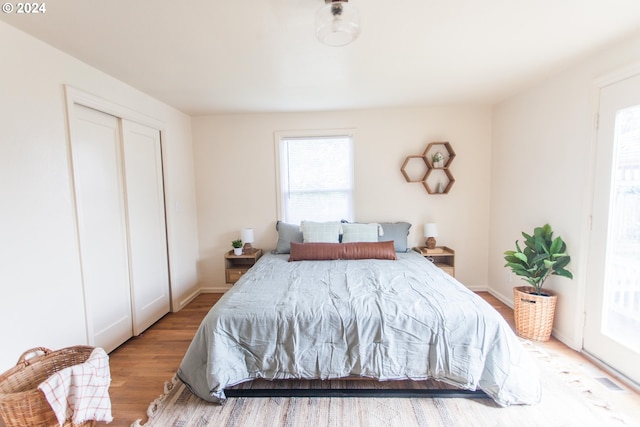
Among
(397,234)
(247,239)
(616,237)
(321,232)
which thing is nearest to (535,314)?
(616,237)

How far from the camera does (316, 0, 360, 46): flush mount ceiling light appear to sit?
1.36 meters

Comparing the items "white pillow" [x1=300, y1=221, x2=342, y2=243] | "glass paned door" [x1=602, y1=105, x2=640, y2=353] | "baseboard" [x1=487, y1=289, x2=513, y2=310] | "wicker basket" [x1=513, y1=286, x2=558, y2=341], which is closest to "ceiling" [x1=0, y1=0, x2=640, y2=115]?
"glass paned door" [x1=602, y1=105, x2=640, y2=353]

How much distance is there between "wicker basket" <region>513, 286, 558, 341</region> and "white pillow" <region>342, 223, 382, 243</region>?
4.73ft

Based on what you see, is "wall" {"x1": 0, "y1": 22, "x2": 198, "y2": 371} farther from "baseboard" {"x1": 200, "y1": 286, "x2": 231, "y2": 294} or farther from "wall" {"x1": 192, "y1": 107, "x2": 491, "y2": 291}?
"baseboard" {"x1": 200, "y1": 286, "x2": 231, "y2": 294}

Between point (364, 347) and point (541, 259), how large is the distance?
174cm

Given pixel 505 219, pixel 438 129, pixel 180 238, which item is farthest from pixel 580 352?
pixel 180 238

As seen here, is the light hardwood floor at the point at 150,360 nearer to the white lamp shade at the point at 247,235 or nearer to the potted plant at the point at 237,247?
the potted plant at the point at 237,247

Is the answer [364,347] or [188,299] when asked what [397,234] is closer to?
[364,347]

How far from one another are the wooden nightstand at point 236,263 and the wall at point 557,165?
299 centimetres

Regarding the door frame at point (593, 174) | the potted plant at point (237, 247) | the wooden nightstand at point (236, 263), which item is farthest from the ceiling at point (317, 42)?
the wooden nightstand at point (236, 263)

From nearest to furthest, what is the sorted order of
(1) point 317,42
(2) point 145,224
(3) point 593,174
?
(1) point 317,42, (3) point 593,174, (2) point 145,224

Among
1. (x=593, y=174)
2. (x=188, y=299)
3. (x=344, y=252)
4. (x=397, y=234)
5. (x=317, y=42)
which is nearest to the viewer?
(x=317, y=42)

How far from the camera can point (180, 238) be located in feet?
10.7

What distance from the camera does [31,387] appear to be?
1.48 meters
